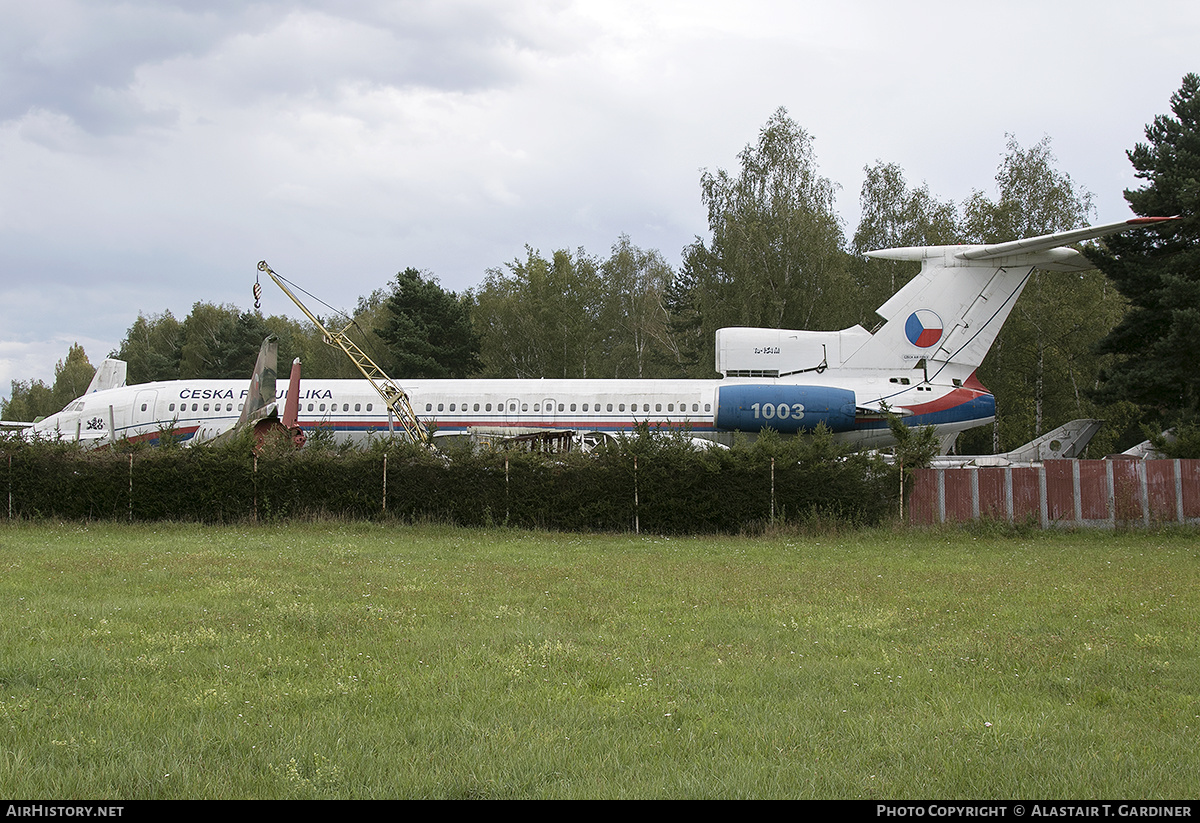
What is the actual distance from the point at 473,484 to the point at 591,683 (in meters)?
13.7

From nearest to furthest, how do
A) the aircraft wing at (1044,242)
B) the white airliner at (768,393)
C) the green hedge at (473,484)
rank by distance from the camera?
the green hedge at (473,484)
the aircraft wing at (1044,242)
the white airliner at (768,393)

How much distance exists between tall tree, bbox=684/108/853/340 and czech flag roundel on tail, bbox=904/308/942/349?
12592 mm

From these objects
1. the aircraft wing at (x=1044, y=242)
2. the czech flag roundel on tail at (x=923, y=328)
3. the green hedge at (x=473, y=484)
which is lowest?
the green hedge at (x=473, y=484)

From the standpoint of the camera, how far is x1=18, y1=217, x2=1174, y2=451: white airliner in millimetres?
26953

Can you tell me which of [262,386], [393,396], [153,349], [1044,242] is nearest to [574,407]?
[393,396]

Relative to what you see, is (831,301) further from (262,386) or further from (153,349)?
(153,349)

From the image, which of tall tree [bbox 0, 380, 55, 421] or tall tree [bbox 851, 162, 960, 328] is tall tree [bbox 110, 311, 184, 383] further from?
tall tree [bbox 851, 162, 960, 328]

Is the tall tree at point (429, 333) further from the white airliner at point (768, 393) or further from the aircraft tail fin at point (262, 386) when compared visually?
the aircraft tail fin at point (262, 386)

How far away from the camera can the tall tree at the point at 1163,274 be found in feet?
78.0

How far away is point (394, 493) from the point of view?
2008cm

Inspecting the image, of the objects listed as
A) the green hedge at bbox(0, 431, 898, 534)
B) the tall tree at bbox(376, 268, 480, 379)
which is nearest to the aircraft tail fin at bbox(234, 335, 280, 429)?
the green hedge at bbox(0, 431, 898, 534)

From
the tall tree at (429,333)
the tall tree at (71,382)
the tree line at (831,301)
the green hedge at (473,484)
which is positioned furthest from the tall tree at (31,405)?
the green hedge at (473,484)

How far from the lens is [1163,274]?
23.8 m

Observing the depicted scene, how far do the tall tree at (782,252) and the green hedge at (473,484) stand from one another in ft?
72.8
